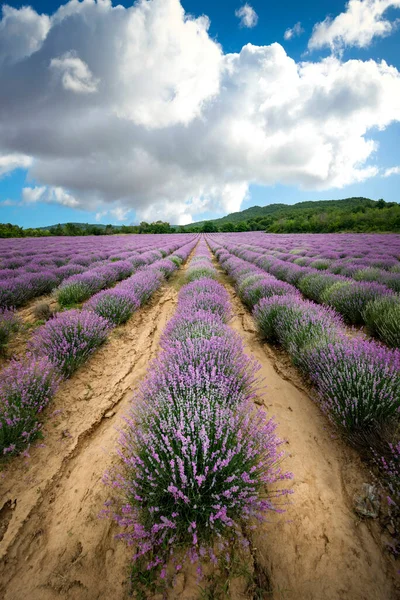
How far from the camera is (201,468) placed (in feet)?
4.50

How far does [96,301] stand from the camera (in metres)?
4.41

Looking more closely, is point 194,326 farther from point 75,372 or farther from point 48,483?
point 48,483

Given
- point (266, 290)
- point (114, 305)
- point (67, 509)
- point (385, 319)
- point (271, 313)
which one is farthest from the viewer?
point (266, 290)

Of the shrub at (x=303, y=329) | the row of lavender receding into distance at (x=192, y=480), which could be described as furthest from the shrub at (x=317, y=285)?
the row of lavender receding into distance at (x=192, y=480)

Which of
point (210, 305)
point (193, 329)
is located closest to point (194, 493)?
point (193, 329)

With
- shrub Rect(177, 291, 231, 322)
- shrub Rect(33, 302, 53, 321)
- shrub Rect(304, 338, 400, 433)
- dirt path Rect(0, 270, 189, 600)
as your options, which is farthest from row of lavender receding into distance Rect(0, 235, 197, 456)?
shrub Rect(304, 338, 400, 433)

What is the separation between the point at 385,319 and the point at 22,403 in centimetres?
422

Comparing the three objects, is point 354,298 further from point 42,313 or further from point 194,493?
point 42,313

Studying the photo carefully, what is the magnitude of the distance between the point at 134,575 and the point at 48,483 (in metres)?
0.90

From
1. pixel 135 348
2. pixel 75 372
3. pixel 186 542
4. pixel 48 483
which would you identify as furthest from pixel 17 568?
pixel 135 348

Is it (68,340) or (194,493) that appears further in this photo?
(68,340)

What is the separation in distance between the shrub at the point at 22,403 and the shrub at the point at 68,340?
0.36m

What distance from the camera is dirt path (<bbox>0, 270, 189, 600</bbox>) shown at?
124 cm

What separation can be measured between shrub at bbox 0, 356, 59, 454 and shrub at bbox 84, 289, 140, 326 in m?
1.79
